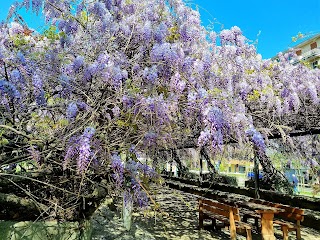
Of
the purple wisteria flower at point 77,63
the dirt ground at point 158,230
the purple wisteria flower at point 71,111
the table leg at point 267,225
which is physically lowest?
the dirt ground at point 158,230

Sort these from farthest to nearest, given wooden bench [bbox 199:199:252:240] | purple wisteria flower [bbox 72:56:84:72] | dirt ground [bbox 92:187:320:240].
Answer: dirt ground [bbox 92:187:320:240], wooden bench [bbox 199:199:252:240], purple wisteria flower [bbox 72:56:84:72]

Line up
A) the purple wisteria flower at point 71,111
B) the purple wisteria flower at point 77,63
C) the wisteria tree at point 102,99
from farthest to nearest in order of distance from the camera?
the purple wisteria flower at point 77,63 < the purple wisteria flower at point 71,111 < the wisteria tree at point 102,99

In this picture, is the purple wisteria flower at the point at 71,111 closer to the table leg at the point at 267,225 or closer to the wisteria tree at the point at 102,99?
the wisteria tree at the point at 102,99

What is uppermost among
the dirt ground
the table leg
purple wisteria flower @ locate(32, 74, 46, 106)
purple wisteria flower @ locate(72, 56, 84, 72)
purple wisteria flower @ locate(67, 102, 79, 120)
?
purple wisteria flower @ locate(72, 56, 84, 72)

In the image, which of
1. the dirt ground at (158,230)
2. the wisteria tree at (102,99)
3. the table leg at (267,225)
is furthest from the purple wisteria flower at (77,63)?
the table leg at (267,225)

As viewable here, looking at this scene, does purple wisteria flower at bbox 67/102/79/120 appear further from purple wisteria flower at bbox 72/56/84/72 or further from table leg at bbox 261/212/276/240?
table leg at bbox 261/212/276/240

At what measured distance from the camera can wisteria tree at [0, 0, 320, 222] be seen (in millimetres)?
2984

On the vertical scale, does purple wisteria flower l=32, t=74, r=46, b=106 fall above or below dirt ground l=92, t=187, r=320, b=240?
above

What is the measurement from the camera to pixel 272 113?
6543 millimetres

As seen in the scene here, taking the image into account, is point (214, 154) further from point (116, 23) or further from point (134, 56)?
point (116, 23)

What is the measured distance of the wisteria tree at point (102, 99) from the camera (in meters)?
2.98

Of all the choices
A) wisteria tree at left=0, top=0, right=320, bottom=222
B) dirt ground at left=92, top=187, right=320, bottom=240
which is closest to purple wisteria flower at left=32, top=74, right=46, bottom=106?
wisteria tree at left=0, top=0, right=320, bottom=222

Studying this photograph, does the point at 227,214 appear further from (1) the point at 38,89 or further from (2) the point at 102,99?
(1) the point at 38,89

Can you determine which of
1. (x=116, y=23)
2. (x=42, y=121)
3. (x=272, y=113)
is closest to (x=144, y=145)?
(x=42, y=121)
